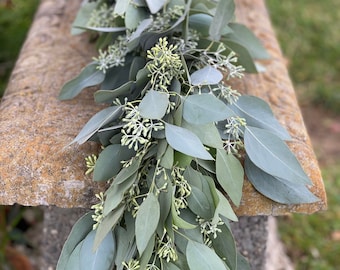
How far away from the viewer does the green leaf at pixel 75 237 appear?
3.19ft

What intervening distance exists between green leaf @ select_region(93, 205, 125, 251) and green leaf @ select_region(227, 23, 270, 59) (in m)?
0.66

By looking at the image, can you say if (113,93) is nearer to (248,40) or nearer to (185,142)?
(185,142)

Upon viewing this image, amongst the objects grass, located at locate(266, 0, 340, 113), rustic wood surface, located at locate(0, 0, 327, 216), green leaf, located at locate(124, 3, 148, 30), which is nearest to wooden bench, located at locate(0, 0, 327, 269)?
rustic wood surface, located at locate(0, 0, 327, 216)

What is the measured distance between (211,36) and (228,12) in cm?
7

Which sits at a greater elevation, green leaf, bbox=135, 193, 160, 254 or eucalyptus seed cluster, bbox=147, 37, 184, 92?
eucalyptus seed cluster, bbox=147, 37, 184, 92

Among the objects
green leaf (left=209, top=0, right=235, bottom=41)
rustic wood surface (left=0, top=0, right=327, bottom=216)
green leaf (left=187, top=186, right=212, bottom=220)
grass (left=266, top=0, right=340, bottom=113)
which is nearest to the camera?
green leaf (left=187, top=186, right=212, bottom=220)

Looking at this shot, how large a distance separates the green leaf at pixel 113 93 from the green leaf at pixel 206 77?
12 centimetres

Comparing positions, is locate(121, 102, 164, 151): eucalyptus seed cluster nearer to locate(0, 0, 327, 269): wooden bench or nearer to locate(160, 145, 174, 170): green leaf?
locate(160, 145, 174, 170): green leaf

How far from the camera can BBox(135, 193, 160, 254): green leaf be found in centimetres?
85

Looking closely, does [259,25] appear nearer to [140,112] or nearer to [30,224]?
[140,112]

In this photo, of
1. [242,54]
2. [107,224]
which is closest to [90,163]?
[107,224]

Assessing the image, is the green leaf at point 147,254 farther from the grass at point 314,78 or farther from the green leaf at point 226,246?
the grass at point 314,78

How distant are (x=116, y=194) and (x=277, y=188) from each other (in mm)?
321

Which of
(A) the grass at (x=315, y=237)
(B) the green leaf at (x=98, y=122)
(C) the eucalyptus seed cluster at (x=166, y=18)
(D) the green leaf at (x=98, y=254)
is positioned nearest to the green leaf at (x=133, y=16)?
(C) the eucalyptus seed cluster at (x=166, y=18)
